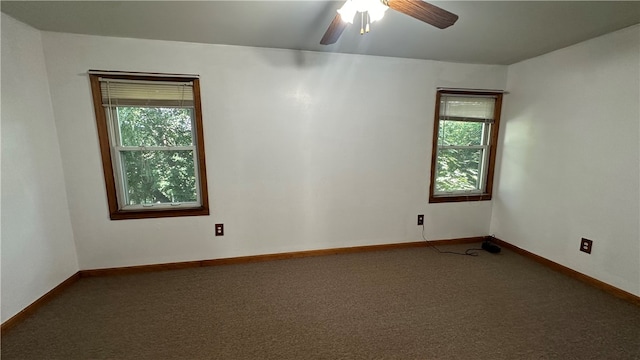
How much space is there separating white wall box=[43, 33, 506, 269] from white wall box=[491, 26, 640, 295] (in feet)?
1.75

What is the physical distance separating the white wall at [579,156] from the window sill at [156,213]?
3.42m

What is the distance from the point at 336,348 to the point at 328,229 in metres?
1.36

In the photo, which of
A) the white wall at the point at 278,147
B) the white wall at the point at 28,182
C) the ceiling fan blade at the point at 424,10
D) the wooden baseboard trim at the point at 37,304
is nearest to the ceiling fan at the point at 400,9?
the ceiling fan blade at the point at 424,10

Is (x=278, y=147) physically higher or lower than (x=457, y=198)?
higher

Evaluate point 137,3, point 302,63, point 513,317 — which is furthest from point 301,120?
point 513,317

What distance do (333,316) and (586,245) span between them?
2385mm

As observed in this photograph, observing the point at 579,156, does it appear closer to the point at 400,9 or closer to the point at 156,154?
the point at 400,9

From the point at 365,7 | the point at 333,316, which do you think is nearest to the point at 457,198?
the point at 333,316

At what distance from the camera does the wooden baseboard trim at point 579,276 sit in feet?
6.74

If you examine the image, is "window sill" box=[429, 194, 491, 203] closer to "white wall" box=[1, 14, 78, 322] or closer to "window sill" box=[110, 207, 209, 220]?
"window sill" box=[110, 207, 209, 220]

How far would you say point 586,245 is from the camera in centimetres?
231

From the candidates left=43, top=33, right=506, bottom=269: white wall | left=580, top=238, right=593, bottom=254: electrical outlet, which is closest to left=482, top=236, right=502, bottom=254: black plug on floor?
left=43, top=33, right=506, bottom=269: white wall

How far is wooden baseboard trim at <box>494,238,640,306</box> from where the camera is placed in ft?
6.74

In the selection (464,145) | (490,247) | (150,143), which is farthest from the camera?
(464,145)
